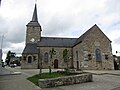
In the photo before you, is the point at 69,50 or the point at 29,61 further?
the point at 69,50

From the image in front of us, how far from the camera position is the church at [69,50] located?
34250 mm

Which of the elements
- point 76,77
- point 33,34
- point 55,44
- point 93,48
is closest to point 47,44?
point 55,44

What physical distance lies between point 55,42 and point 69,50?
4.87 m

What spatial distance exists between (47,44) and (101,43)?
15.6 meters

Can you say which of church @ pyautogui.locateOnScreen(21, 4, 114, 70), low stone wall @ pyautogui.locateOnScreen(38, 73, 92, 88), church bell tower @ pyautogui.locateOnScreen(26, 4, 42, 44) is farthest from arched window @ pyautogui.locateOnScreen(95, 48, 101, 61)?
low stone wall @ pyautogui.locateOnScreen(38, 73, 92, 88)

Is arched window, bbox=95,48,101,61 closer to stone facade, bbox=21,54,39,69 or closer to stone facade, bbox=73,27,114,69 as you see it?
stone facade, bbox=73,27,114,69

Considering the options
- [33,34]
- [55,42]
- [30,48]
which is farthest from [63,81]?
[33,34]

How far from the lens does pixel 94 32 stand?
116 ft

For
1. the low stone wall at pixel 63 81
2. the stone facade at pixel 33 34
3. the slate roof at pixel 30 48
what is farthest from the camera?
the stone facade at pixel 33 34

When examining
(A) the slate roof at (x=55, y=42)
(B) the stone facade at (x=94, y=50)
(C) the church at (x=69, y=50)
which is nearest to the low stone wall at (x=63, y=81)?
(C) the church at (x=69, y=50)

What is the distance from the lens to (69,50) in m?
44.4

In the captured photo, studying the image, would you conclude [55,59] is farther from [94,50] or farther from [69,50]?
[94,50]

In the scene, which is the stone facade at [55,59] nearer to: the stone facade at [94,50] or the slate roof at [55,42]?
the slate roof at [55,42]

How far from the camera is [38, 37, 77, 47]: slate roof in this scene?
147ft
